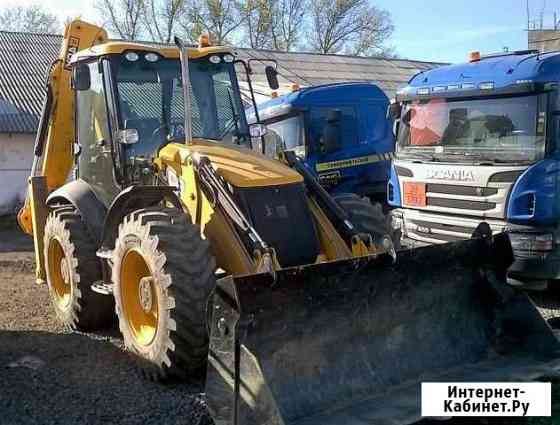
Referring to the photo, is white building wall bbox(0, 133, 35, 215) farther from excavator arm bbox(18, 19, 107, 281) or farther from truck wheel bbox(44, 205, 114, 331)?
truck wheel bbox(44, 205, 114, 331)

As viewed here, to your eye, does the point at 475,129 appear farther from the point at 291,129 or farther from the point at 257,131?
the point at 291,129

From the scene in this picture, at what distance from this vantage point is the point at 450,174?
779 cm

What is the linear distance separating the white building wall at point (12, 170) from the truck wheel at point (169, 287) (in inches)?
476

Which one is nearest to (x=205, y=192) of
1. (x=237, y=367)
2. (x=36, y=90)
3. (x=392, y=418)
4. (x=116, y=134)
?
(x=116, y=134)

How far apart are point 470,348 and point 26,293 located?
18.3 ft

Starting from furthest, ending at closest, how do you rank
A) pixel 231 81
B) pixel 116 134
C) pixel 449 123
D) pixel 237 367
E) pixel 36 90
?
pixel 36 90 → pixel 449 123 → pixel 231 81 → pixel 116 134 → pixel 237 367

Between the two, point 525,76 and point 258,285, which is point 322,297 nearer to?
point 258,285

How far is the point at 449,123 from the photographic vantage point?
26.8 ft

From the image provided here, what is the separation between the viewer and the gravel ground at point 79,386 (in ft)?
14.6

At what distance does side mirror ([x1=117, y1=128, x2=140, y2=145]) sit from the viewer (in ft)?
18.9

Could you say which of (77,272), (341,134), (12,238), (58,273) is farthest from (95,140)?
(12,238)

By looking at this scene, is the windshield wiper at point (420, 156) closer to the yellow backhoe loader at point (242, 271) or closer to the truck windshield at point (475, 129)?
the truck windshield at point (475, 129)

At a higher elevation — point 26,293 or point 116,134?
point 116,134

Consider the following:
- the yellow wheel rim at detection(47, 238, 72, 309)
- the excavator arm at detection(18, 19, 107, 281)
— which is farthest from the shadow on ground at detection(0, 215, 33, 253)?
the yellow wheel rim at detection(47, 238, 72, 309)
